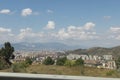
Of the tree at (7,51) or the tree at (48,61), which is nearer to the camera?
the tree at (48,61)

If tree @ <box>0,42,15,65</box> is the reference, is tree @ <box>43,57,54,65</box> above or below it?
below

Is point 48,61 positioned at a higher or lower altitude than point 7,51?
lower

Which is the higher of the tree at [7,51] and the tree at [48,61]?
the tree at [7,51]

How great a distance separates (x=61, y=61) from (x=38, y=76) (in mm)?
14888

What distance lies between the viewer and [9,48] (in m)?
24.5

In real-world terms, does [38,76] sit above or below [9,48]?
below

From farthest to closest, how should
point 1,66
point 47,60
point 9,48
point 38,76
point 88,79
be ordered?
point 9,48 → point 47,60 → point 1,66 → point 38,76 → point 88,79

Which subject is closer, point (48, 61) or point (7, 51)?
point (48, 61)

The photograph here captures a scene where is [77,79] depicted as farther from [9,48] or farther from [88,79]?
[9,48]

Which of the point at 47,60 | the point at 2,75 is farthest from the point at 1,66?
the point at 47,60

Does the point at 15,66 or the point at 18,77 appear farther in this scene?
the point at 15,66

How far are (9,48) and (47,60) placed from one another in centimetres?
462

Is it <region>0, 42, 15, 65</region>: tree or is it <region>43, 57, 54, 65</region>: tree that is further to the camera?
<region>0, 42, 15, 65</region>: tree

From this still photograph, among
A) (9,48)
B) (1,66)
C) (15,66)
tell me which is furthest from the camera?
(9,48)
